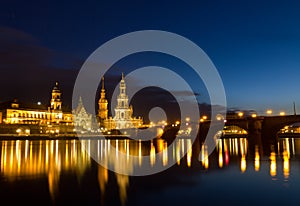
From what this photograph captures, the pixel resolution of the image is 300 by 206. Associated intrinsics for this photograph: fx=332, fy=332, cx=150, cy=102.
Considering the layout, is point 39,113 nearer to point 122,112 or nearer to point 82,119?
point 82,119

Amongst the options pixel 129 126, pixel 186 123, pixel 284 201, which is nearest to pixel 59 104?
pixel 129 126

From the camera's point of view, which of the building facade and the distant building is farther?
the building facade

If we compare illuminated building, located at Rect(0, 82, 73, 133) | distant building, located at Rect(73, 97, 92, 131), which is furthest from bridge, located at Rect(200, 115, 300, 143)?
distant building, located at Rect(73, 97, 92, 131)

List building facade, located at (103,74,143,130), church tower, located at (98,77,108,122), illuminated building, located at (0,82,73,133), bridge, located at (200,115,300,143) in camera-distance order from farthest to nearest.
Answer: church tower, located at (98,77,108,122) → building facade, located at (103,74,143,130) → illuminated building, located at (0,82,73,133) → bridge, located at (200,115,300,143)

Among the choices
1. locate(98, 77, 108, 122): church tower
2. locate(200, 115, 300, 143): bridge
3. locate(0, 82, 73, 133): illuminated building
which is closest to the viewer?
locate(200, 115, 300, 143): bridge

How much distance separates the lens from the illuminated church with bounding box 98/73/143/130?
16912 cm

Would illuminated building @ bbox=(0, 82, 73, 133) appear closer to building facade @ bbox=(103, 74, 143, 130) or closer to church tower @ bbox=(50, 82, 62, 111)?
church tower @ bbox=(50, 82, 62, 111)

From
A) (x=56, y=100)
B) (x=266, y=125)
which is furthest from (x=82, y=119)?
(x=266, y=125)

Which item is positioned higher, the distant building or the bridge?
the distant building

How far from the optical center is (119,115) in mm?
172500

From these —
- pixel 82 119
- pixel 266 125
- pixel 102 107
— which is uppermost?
pixel 102 107

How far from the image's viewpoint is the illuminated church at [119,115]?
6658 inches

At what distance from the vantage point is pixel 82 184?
69.7 ft

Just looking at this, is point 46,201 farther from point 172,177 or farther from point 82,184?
point 172,177
